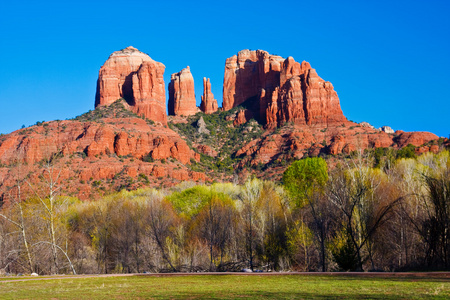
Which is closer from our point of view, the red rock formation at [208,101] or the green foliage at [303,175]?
the green foliage at [303,175]

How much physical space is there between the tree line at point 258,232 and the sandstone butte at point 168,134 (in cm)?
3683

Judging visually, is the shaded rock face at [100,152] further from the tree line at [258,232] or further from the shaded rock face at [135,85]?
the tree line at [258,232]

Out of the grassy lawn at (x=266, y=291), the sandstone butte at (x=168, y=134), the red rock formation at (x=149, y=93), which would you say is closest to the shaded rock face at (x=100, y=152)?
the sandstone butte at (x=168, y=134)

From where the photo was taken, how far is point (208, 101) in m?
170

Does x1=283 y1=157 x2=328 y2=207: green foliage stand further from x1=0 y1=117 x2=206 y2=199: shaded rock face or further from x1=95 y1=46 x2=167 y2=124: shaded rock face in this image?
x1=95 y1=46 x2=167 y2=124: shaded rock face

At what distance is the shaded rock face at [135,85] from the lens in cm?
13400

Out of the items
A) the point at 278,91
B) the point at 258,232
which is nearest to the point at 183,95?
the point at 278,91

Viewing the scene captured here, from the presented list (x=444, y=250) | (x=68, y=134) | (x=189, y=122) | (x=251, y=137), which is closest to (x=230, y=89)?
(x=189, y=122)

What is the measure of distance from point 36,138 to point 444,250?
96.3 meters

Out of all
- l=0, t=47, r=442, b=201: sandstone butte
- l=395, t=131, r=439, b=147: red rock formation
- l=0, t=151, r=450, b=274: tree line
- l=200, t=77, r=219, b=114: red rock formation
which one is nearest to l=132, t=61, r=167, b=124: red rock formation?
l=0, t=47, r=442, b=201: sandstone butte

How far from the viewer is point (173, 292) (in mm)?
18766

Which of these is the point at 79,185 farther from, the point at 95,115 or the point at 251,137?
the point at 251,137

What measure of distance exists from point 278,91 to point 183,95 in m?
39.6

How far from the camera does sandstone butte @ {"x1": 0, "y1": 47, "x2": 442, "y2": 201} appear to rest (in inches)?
3821
